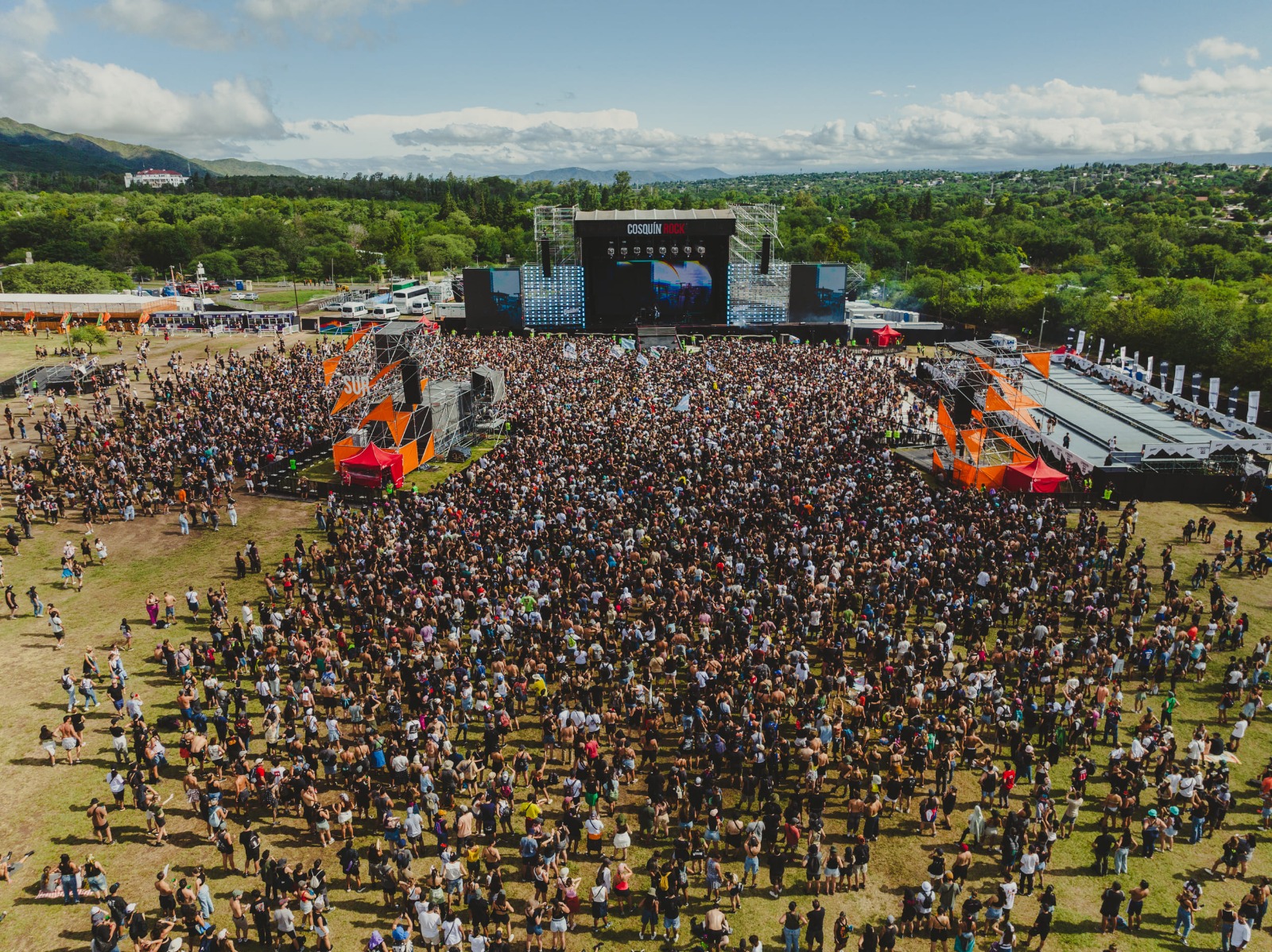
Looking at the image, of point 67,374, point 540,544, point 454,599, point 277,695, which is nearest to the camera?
point 277,695

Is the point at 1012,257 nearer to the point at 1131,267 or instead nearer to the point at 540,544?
the point at 1131,267

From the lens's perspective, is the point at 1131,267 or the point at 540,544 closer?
the point at 540,544

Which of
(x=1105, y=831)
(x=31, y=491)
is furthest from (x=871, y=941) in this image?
(x=31, y=491)

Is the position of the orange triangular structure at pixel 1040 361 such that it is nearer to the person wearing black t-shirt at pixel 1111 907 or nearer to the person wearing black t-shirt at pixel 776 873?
the person wearing black t-shirt at pixel 1111 907

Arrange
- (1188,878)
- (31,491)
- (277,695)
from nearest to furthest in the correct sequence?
(1188,878), (277,695), (31,491)

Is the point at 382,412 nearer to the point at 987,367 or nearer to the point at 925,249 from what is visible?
the point at 987,367

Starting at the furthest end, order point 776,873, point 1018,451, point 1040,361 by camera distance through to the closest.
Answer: point 1040,361 < point 1018,451 < point 776,873

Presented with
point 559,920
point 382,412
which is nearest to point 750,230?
point 382,412
